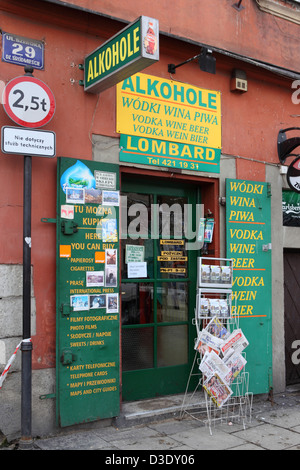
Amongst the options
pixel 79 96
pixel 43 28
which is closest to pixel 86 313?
pixel 79 96

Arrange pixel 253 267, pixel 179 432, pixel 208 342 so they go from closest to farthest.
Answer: pixel 179 432 → pixel 208 342 → pixel 253 267

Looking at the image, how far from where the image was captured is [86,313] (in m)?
5.03

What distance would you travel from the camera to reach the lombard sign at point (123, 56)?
13.8 ft

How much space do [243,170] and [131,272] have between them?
6.78ft

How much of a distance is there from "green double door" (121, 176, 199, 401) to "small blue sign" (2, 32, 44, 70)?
1.66 metres

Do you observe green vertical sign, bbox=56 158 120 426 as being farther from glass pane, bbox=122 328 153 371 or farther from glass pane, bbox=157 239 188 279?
glass pane, bbox=157 239 188 279

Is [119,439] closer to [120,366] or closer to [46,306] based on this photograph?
[120,366]

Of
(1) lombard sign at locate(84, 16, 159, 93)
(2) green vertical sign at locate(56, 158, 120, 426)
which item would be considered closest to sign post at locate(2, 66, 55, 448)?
(2) green vertical sign at locate(56, 158, 120, 426)

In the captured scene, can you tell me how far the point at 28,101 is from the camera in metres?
4.55

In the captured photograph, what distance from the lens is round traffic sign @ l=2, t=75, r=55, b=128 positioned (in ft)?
14.6

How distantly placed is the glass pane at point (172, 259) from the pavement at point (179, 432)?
58.4 inches

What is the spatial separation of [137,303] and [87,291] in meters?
0.93

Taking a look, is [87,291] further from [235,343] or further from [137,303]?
[235,343]

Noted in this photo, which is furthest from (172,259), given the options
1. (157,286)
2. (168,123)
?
(168,123)
